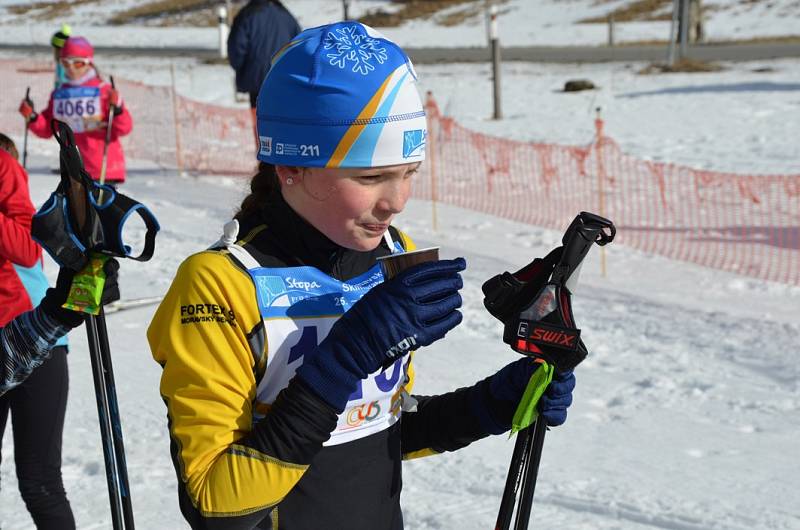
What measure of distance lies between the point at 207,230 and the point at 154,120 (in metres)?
7.13

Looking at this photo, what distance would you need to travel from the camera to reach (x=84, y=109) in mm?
8648

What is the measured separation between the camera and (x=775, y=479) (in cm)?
450

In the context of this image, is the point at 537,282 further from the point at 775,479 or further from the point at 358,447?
the point at 775,479

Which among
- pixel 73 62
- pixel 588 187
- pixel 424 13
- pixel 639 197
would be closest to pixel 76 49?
pixel 73 62

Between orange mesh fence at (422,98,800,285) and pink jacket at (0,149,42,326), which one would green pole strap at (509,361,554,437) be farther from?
orange mesh fence at (422,98,800,285)

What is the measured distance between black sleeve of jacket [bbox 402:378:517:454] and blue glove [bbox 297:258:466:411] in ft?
1.58

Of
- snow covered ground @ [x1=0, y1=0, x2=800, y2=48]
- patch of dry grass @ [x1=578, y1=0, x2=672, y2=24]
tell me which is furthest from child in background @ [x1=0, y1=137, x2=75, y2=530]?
patch of dry grass @ [x1=578, y1=0, x2=672, y2=24]

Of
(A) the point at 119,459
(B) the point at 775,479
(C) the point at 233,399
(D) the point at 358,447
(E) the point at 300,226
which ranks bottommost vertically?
(B) the point at 775,479

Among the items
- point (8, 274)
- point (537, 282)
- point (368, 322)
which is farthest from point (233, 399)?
point (8, 274)

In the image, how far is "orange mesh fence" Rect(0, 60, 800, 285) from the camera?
9094 mm

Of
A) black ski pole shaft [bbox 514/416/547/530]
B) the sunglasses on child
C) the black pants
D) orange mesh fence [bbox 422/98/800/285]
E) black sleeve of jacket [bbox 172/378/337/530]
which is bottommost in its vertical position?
orange mesh fence [bbox 422/98/800/285]

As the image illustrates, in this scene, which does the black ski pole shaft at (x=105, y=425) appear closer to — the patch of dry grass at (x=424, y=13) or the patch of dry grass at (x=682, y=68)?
the patch of dry grass at (x=682, y=68)

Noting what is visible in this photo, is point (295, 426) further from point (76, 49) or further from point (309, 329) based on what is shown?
point (76, 49)

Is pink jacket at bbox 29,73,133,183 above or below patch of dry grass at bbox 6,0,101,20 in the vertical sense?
below
